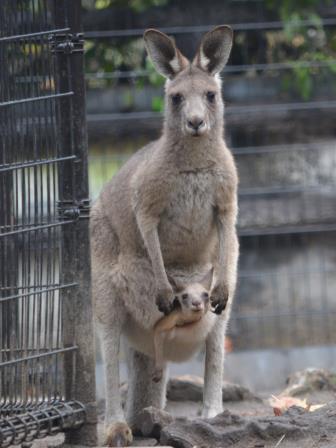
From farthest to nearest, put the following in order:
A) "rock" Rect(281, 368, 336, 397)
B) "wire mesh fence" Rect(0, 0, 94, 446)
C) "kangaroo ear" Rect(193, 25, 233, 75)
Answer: "rock" Rect(281, 368, 336, 397) < "kangaroo ear" Rect(193, 25, 233, 75) < "wire mesh fence" Rect(0, 0, 94, 446)

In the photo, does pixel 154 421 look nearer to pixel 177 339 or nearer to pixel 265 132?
pixel 177 339

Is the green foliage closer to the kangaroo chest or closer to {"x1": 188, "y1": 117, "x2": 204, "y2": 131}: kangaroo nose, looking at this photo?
the kangaroo chest

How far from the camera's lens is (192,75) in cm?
630

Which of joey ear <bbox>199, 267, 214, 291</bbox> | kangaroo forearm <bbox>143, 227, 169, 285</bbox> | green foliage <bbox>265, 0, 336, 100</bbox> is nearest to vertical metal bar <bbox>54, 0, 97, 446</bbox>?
kangaroo forearm <bbox>143, 227, 169, 285</bbox>

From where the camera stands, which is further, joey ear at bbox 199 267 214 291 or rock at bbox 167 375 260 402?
rock at bbox 167 375 260 402

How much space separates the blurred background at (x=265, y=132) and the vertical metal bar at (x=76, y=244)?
12.3 feet

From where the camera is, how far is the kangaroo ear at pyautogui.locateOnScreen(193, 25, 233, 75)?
6289 millimetres

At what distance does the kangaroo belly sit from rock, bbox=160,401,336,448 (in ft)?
2.49

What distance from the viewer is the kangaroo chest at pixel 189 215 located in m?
6.16

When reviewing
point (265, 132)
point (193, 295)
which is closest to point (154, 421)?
point (193, 295)

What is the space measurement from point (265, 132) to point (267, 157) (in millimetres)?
464

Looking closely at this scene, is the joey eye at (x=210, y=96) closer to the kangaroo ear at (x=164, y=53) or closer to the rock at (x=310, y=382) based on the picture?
the kangaroo ear at (x=164, y=53)

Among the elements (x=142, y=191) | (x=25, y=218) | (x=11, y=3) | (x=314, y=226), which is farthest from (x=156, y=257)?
(x=314, y=226)

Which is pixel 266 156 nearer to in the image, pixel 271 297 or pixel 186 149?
pixel 271 297
